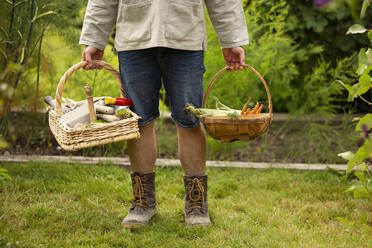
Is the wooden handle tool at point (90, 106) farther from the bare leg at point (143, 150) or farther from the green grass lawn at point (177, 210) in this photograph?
the green grass lawn at point (177, 210)

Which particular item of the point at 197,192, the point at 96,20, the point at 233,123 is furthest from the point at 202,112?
the point at 96,20

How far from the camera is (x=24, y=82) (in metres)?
4.02

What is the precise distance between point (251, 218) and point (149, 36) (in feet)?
4.01

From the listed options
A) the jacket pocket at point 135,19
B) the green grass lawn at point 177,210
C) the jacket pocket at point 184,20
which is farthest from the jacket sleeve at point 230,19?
the green grass lawn at point 177,210

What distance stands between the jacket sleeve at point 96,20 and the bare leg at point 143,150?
55 cm

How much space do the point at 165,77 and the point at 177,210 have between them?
84cm

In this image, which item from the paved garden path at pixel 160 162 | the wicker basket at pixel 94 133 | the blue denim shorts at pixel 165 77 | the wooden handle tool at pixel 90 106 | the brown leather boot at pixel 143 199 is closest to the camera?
the wicker basket at pixel 94 133

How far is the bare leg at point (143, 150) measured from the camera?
8.50 feet

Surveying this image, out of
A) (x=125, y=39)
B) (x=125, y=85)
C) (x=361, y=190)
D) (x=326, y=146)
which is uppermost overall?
(x=125, y=39)

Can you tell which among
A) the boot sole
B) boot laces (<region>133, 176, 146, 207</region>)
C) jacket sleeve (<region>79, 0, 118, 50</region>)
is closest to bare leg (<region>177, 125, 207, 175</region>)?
boot laces (<region>133, 176, 146, 207</region>)

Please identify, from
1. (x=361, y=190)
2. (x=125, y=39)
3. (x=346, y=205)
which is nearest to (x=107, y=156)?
(x=125, y=39)

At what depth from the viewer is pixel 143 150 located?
8.52ft

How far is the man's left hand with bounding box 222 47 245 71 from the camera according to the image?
8.19 feet

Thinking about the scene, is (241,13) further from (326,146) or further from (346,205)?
(326,146)
